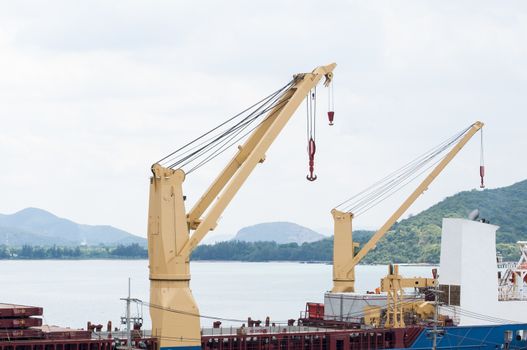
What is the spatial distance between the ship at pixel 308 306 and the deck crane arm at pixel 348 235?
3.17ft

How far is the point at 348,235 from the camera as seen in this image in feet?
217

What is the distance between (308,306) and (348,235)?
381 inches

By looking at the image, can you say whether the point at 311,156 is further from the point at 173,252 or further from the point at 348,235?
the point at 348,235

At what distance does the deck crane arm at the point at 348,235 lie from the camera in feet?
214

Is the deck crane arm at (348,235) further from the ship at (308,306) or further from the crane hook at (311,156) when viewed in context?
the crane hook at (311,156)

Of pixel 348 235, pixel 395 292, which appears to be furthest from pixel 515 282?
pixel 348 235

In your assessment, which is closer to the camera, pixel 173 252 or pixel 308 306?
pixel 173 252

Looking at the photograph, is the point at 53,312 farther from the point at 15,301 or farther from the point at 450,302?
the point at 450,302

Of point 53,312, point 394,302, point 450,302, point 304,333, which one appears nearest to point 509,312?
point 450,302

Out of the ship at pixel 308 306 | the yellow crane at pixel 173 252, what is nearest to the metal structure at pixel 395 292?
the ship at pixel 308 306

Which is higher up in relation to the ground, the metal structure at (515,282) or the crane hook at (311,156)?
the crane hook at (311,156)

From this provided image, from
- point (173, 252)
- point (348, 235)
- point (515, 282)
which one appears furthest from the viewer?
point (348, 235)

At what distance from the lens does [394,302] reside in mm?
51188

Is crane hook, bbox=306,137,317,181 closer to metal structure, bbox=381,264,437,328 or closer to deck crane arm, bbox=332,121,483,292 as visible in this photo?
metal structure, bbox=381,264,437,328
